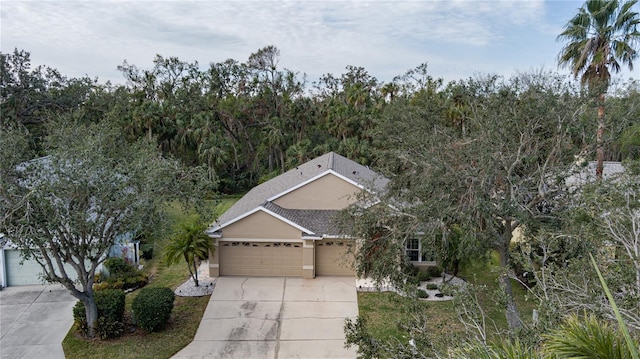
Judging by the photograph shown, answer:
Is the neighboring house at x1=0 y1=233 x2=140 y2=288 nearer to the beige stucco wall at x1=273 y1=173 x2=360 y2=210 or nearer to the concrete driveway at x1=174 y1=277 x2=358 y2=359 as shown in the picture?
the concrete driveway at x1=174 y1=277 x2=358 y2=359

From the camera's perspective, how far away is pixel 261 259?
17.0 meters

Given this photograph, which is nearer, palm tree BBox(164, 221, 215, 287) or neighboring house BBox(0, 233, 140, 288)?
palm tree BBox(164, 221, 215, 287)

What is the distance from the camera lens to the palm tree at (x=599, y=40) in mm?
15758

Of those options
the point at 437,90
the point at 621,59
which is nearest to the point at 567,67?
the point at 621,59

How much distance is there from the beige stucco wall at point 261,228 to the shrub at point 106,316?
5104 mm

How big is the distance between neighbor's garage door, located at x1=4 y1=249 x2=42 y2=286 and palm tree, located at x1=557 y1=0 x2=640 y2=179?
69.9ft

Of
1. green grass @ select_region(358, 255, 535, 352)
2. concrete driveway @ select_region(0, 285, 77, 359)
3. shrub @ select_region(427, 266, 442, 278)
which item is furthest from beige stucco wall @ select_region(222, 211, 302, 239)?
concrete driveway @ select_region(0, 285, 77, 359)

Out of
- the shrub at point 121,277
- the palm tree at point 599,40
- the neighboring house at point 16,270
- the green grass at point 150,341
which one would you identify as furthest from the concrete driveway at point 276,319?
the palm tree at point 599,40

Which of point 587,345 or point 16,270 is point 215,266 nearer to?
point 16,270

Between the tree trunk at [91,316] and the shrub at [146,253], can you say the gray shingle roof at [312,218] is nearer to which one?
the shrub at [146,253]

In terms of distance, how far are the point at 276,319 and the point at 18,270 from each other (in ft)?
33.5

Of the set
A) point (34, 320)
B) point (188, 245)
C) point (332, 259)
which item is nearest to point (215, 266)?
point (188, 245)

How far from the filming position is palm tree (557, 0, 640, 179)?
15758mm

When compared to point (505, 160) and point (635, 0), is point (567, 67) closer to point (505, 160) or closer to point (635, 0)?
point (635, 0)
